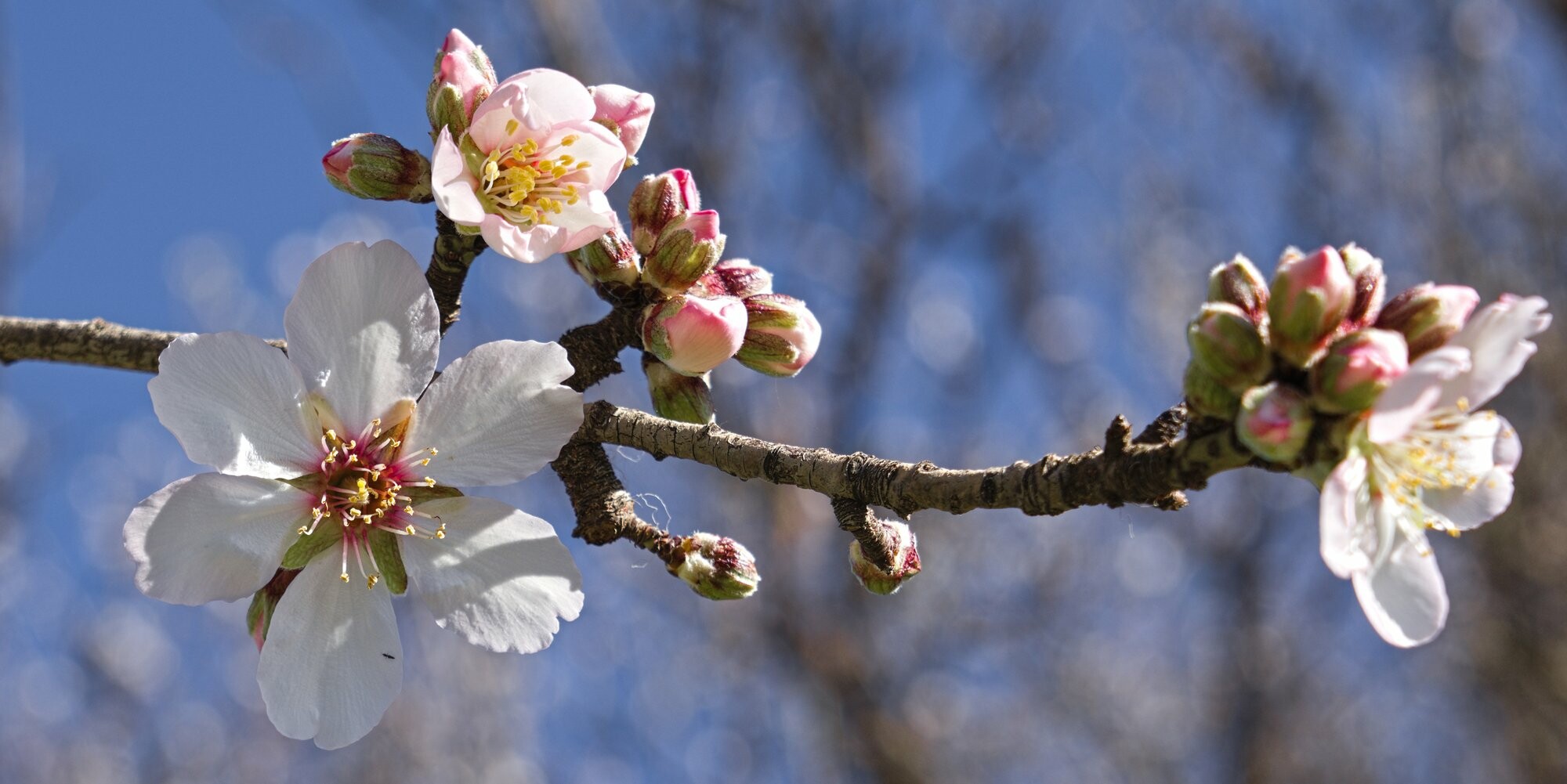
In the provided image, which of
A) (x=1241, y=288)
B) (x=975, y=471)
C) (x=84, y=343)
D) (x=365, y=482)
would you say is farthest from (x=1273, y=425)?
(x=84, y=343)

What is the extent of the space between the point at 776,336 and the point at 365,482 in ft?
1.83

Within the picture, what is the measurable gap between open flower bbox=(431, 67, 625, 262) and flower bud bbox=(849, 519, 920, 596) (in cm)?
50

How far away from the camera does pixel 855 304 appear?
6902 millimetres

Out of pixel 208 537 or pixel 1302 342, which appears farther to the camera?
pixel 208 537

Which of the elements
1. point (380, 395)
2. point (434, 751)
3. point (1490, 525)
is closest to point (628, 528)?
point (380, 395)

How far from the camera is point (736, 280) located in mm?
1616

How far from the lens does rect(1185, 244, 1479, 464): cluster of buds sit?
106cm

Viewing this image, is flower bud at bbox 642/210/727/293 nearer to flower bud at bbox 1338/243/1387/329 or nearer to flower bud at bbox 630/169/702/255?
flower bud at bbox 630/169/702/255

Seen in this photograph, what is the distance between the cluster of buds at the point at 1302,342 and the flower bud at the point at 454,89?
920mm

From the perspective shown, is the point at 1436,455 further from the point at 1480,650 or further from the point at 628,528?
the point at 1480,650

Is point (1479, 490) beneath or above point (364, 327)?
above

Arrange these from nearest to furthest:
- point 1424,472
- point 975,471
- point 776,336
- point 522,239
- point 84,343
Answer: point 975,471 < point 1424,472 < point 522,239 < point 776,336 < point 84,343

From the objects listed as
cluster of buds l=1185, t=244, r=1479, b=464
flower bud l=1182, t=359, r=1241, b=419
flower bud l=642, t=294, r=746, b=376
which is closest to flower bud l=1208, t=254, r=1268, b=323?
cluster of buds l=1185, t=244, r=1479, b=464

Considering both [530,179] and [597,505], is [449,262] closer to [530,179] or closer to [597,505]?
[530,179]
